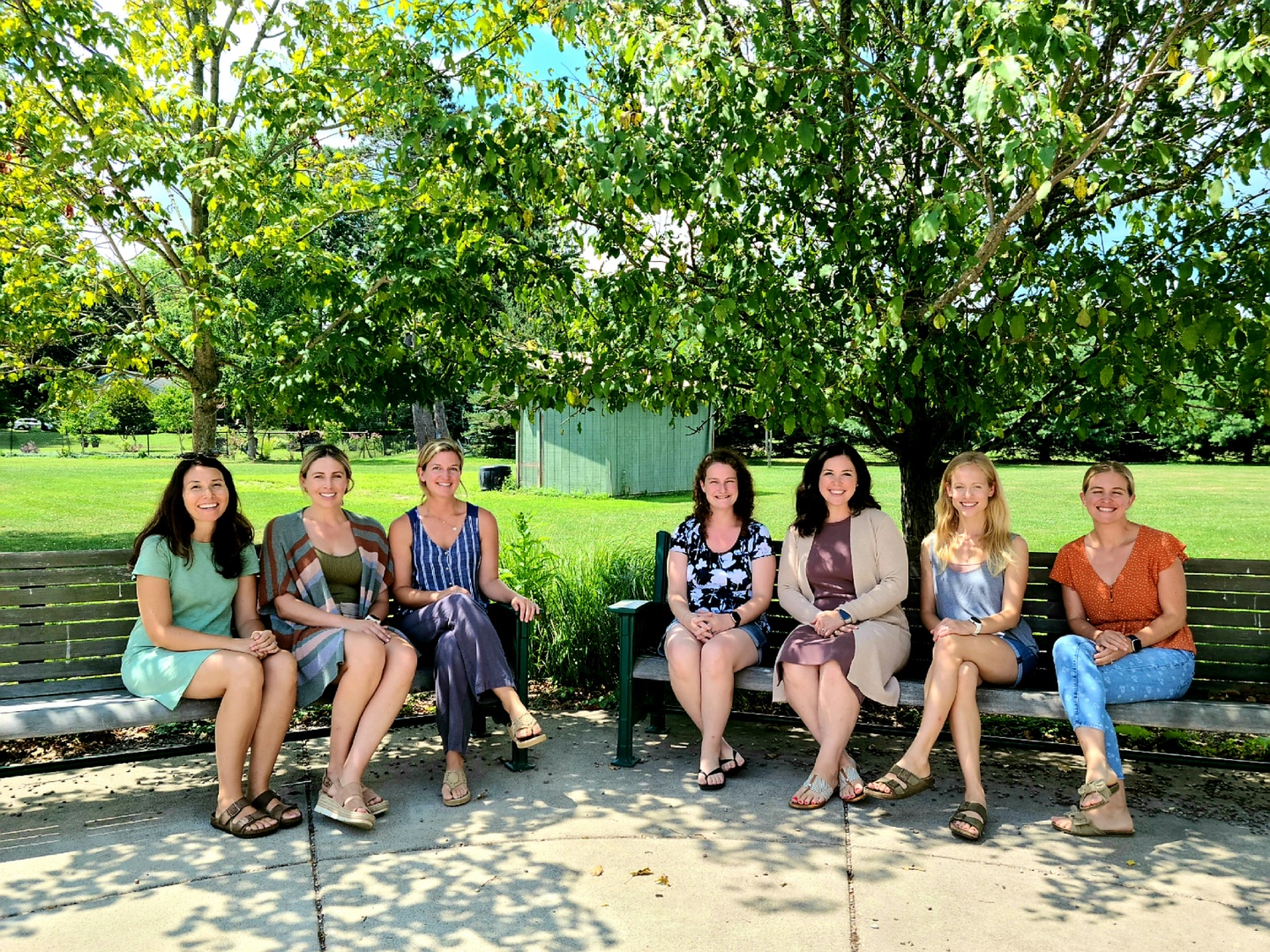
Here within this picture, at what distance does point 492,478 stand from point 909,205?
1733 centimetres

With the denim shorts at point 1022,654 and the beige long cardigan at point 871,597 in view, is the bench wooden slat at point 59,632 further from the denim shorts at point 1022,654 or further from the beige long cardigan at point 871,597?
the denim shorts at point 1022,654

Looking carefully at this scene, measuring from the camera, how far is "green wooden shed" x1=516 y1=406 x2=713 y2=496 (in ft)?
64.8

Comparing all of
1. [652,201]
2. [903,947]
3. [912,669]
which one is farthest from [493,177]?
[903,947]

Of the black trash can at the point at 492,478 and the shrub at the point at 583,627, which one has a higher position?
the black trash can at the point at 492,478

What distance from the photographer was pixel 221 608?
4.26 m

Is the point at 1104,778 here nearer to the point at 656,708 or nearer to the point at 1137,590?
the point at 1137,590

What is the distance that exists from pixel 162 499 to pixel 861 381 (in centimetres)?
323

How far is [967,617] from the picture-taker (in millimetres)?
4484

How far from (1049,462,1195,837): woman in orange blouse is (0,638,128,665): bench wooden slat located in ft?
13.1

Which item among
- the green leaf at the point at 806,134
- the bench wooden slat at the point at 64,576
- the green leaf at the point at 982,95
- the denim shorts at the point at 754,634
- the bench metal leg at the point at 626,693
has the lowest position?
the bench metal leg at the point at 626,693

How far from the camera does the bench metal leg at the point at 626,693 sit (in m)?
4.68

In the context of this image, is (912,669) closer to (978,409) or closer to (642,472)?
(978,409)

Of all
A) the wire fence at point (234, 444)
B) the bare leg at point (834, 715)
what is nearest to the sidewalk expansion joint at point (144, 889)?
the bare leg at point (834, 715)

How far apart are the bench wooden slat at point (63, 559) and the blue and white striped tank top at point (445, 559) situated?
48.7 inches
